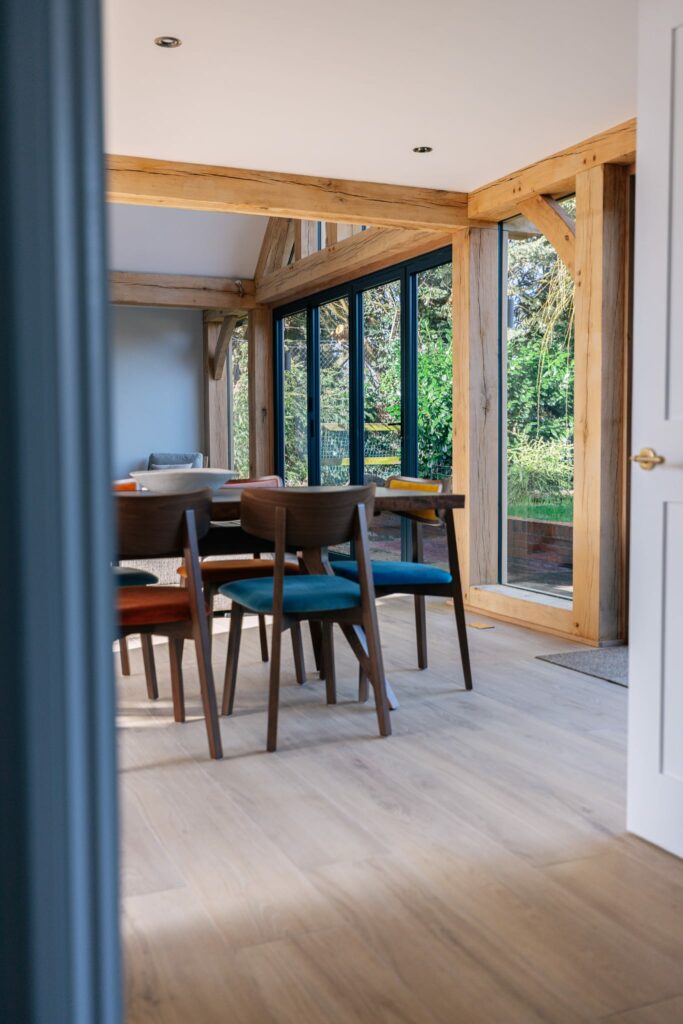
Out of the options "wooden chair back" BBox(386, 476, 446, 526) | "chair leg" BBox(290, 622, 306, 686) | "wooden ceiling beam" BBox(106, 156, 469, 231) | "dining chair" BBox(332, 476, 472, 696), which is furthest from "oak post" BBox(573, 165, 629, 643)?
"chair leg" BBox(290, 622, 306, 686)

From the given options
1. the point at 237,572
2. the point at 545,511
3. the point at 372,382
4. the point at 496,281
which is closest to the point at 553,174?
the point at 496,281

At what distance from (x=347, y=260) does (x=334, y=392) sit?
4.41 feet

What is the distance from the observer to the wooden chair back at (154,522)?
306cm

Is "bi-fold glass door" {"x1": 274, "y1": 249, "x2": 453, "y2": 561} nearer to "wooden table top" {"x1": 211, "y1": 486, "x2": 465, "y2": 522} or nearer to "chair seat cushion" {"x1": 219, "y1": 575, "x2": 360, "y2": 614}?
"wooden table top" {"x1": 211, "y1": 486, "x2": 465, "y2": 522}

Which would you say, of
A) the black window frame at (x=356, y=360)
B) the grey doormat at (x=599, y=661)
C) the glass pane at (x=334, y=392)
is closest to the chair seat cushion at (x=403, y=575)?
the grey doormat at (x=599, y=661)

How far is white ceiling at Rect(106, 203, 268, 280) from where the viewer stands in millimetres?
8305

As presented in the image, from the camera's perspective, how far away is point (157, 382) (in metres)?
11.1

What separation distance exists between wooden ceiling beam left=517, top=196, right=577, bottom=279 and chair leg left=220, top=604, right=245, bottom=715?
254cm

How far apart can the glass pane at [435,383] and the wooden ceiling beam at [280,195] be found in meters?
0.76

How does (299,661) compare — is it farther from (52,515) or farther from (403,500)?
(52,515)

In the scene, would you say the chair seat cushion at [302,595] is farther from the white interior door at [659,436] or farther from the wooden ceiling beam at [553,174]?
the wooden ceiling beam at [553,174]

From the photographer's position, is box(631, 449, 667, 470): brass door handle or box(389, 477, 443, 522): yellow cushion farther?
box(389, 477, 443, 522): yellow cushion

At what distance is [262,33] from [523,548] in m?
3.18

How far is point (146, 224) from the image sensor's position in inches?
328
